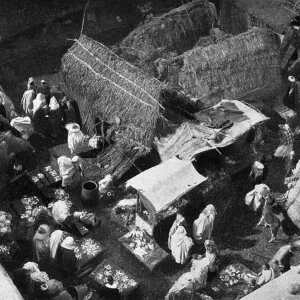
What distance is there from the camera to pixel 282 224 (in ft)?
62.3

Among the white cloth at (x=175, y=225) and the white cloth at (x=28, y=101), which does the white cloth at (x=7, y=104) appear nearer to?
the white cloth at (x=28, y=101)

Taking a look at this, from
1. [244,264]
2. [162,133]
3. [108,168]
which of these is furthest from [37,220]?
[244,264]

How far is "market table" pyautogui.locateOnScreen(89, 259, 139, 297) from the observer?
1628cm

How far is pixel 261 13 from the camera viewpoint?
25031mm

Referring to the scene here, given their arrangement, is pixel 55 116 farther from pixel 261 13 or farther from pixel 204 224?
pixel 261 13

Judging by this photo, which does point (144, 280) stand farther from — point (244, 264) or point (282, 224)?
point (282, 224)

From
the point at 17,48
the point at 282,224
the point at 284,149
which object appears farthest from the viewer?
the point at 17,48

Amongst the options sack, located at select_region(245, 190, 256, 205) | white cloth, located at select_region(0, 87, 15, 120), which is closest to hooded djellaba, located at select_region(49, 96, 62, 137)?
white cloth, located at select_region(0, 87, 15, 120)

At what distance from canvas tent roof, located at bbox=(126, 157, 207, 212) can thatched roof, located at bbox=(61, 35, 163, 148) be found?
188 centimetres

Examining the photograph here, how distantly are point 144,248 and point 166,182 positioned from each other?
1.95 m

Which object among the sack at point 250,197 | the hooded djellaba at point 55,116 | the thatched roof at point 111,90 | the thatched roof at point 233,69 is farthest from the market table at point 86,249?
the thatched roof at point 233,69

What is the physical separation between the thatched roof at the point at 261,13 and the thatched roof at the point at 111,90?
278 inches

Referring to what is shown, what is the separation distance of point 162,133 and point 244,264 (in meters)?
4.80

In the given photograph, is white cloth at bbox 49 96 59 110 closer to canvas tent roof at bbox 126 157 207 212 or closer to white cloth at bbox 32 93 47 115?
white cloth at bbox 32 93 47 115
